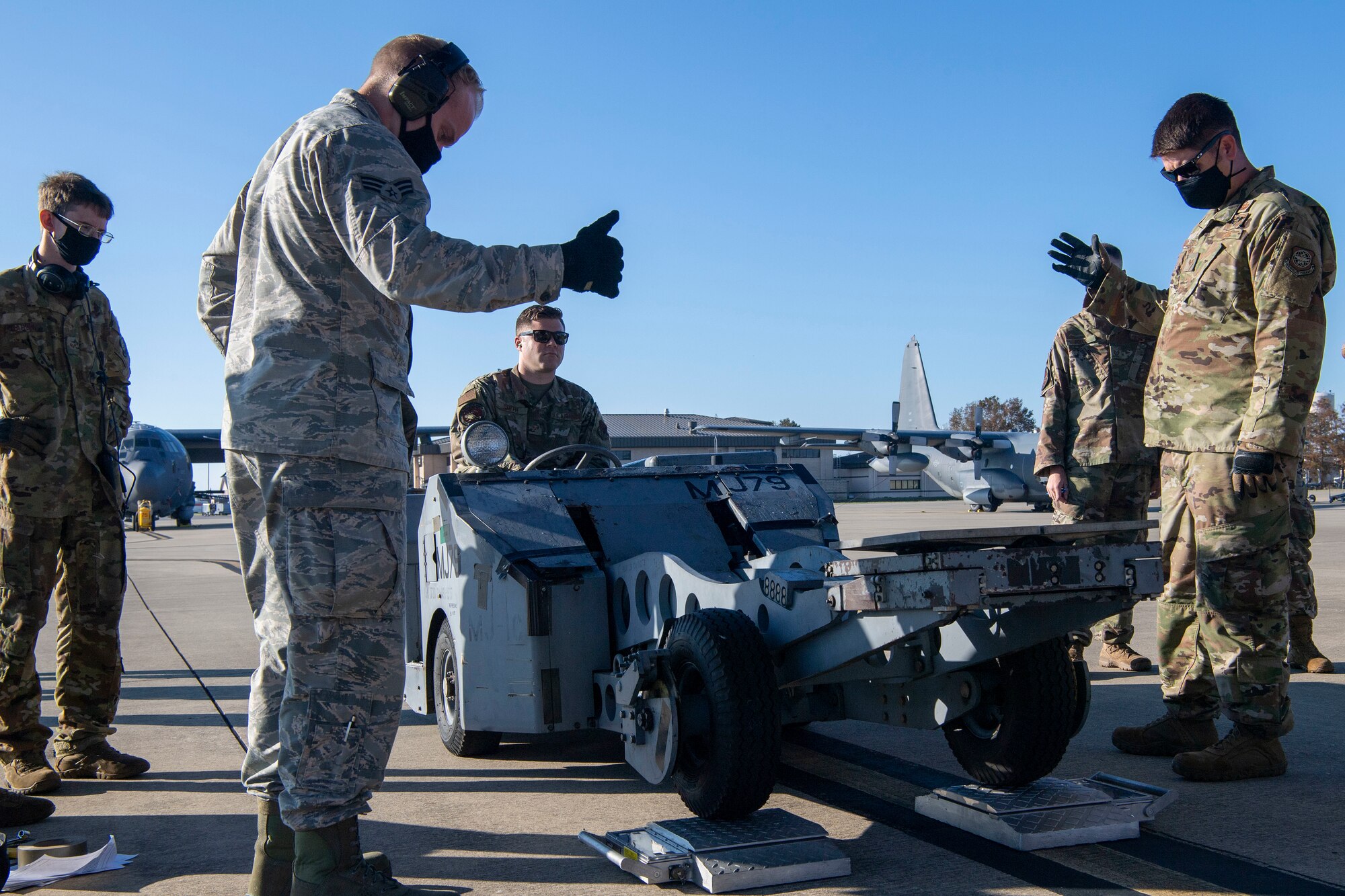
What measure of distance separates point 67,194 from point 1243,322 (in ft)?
13.9

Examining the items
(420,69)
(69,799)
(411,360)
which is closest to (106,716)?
(69,799)

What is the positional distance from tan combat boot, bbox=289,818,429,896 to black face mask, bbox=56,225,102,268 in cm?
270

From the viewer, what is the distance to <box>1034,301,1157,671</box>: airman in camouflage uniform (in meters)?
5.92

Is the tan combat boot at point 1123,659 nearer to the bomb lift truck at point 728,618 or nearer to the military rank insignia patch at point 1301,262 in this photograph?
the bomb lift truck at point 728,618

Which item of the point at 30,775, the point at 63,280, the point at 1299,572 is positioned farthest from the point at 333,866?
the point at 1299,572

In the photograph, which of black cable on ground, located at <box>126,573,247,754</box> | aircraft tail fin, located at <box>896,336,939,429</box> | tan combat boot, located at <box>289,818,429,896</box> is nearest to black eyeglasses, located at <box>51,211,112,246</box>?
black cable on ground, located at <box>126,573,247,754</box>

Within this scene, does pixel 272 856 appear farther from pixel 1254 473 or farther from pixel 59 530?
pixel 1254 473

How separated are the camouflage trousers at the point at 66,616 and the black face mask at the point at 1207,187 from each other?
13.3 ft

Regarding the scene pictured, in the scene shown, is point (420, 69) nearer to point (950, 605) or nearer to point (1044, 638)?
point (950, 605)

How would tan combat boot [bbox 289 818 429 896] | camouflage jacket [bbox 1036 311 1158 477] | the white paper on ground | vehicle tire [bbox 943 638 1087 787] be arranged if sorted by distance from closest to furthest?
tan combat boot [bbox 289 818 429 896]
the white paper on ground
vehicle tire [bbox 943 638 1087 787]
camouflage jacket [bbox 1036 311 1158 477]

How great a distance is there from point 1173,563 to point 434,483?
282 cm

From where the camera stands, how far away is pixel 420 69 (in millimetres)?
2652

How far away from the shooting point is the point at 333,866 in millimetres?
2395

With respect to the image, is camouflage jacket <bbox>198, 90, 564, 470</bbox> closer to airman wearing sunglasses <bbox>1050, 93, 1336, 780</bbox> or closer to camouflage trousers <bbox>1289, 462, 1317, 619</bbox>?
airman wearing sunglasses <bbox>1050, 93, 1336, 780</bbox>
